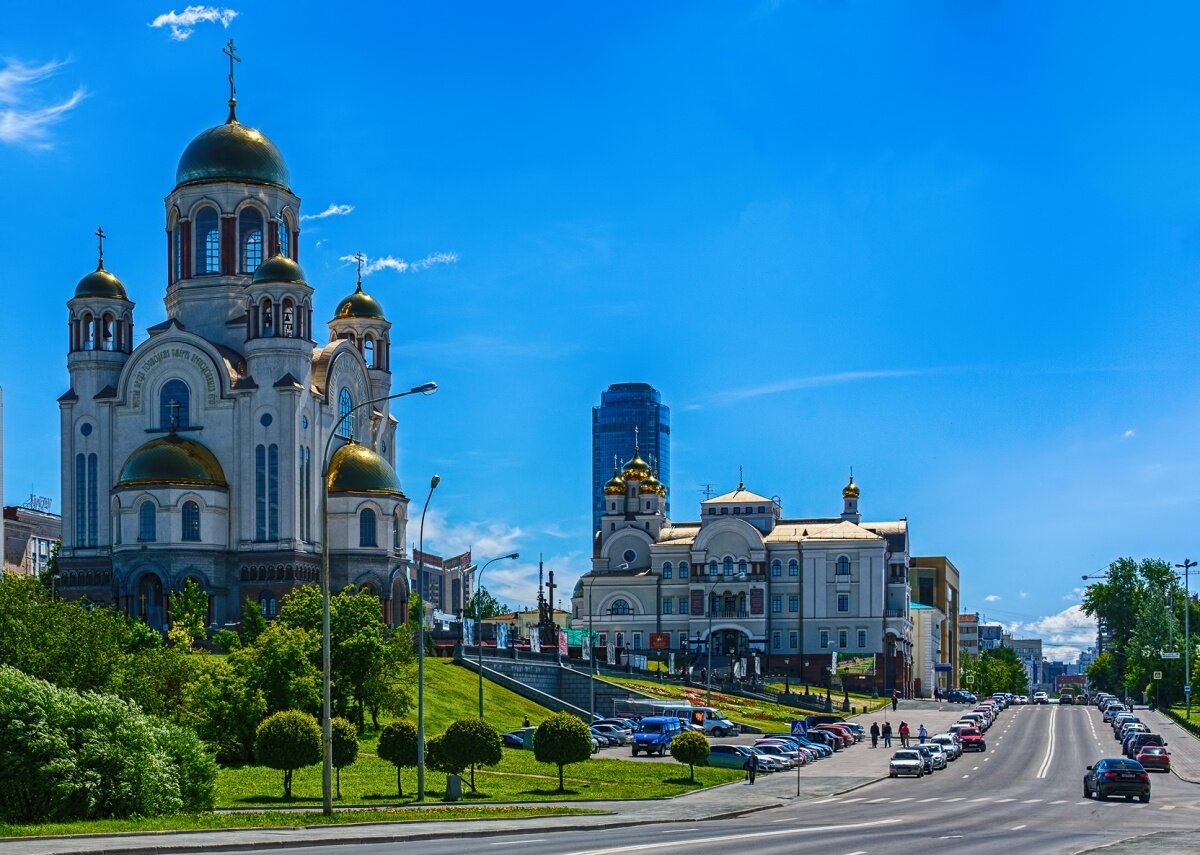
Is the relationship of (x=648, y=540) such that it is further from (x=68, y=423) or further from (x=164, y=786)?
(x=164, y=786)

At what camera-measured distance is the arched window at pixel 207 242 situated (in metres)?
104

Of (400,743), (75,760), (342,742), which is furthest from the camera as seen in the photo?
(400,743)

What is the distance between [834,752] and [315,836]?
4924 cm

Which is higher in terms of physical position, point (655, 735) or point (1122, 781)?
point (1122, 781)

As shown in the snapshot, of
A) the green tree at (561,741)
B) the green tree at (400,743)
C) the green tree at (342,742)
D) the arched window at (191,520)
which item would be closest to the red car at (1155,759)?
the green tree at (561,741)

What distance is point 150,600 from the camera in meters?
94.5

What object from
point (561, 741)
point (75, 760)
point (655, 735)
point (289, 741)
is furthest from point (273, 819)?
point (655, 735)

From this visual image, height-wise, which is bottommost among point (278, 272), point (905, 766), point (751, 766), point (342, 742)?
point (905, 766)

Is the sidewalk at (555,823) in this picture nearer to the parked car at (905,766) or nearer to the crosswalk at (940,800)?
the parked car at (905,766)

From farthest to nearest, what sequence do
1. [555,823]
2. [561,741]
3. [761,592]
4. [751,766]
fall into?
[761,592] → [751,766] → [561,741] → [555,823]

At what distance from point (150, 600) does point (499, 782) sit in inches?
1833

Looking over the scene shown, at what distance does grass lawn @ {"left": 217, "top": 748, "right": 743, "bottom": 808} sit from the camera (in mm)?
47688

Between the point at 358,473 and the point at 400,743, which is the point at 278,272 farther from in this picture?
the point at 400,743

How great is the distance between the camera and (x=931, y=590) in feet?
629
